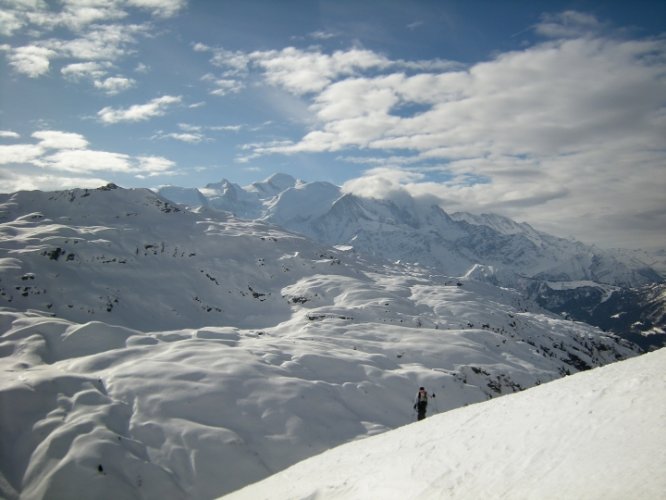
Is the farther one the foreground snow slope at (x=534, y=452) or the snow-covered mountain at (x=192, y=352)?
the snow-covered mountain at (x=192, y=352)

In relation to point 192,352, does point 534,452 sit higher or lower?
higher

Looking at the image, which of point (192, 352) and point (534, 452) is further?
point (192, 352)

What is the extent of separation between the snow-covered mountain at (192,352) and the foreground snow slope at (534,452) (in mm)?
10250

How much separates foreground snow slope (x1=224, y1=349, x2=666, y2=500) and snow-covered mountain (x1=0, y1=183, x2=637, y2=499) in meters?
10.3

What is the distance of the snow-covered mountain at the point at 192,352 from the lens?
21828mm

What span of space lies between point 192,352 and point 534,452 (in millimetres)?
29123

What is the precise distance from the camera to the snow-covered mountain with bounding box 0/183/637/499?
21828 mm

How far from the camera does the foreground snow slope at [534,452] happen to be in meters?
7.86

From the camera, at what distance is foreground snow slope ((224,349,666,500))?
786cm

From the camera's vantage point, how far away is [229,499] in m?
15.3

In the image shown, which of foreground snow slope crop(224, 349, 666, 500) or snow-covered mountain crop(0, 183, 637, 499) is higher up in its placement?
foreground snow slope crop(224, 349, 666, 500)

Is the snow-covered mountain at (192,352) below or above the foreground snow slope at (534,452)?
below

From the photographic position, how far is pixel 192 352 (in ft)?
111

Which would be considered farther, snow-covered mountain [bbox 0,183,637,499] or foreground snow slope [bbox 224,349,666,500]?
snow-covered mountain [bbox 0,183,637,499]
